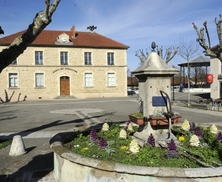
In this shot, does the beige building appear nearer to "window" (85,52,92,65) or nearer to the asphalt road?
"window" (85,52,92,65)

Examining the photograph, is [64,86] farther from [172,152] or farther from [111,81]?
[172,152]

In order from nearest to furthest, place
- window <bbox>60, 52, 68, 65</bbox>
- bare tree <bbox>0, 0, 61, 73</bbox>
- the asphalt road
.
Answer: bare tree <bbox>0, 0, 61, 73</bbox> → the asphalt road → window <bbox>60, 52, 68, 65</bbox>

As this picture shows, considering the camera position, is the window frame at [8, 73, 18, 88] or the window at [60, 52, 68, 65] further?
the window at [60, 52, 68, 65]

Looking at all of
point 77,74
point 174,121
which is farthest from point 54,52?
point 174,121

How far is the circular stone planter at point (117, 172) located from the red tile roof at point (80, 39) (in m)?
27.6

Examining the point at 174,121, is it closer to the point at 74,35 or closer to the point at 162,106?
the point at 162,106

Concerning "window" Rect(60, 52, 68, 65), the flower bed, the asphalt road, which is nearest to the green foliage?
the flower bed

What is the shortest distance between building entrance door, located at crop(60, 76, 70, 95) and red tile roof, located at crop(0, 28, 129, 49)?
459 cm

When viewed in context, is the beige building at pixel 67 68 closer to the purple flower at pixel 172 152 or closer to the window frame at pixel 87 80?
the window frame at pixel 87 80

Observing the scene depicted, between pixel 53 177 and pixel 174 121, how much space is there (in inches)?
119

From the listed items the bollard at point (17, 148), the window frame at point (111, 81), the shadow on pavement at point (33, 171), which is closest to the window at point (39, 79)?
the window frame at point (111, 81)

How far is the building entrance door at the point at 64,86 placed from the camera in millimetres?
31000

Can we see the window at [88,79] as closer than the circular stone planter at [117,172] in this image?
No

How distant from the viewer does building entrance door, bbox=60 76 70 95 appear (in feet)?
102
